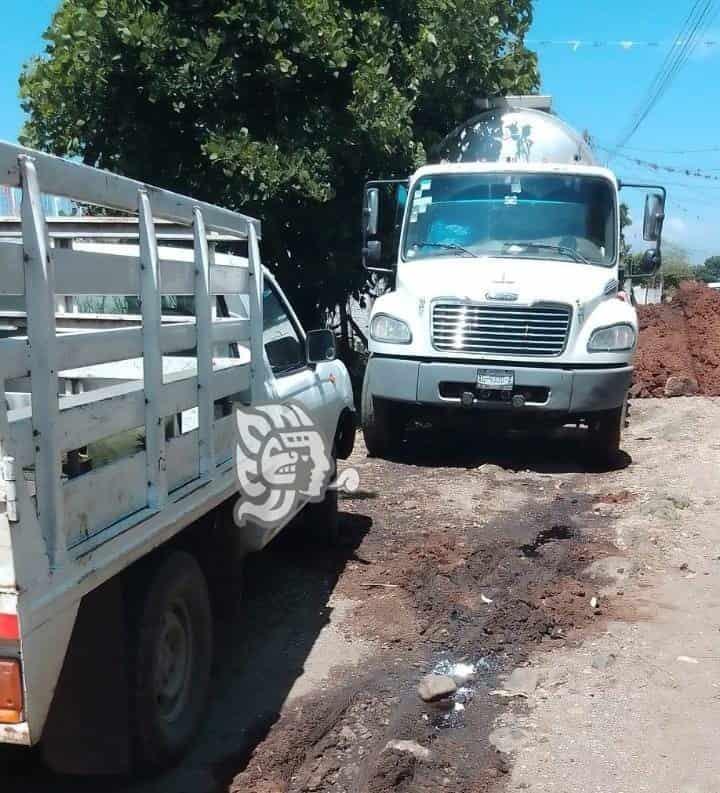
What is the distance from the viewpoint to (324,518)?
5719mm

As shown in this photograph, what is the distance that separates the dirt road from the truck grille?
4.49 feet

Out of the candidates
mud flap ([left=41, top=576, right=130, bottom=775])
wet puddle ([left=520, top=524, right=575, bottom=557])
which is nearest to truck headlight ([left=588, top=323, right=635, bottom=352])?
wet puddle ([left=520, top=524, right=575, bottom=557])

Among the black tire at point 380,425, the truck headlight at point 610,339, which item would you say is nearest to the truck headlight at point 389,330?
the black tire at point 380,425

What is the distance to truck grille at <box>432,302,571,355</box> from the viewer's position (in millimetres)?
8164

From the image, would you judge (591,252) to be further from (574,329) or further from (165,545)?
(165,545)

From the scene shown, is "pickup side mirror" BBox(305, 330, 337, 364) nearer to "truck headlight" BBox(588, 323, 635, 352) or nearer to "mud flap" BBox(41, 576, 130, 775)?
"mud flap" BBox(41, 576, 130, 775)

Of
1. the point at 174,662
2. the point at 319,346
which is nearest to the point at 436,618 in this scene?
the point at 319,346

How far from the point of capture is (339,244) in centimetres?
1105

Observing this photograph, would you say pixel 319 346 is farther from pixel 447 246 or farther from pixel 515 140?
pixel 515 140

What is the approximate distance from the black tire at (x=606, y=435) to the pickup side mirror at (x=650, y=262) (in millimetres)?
1871

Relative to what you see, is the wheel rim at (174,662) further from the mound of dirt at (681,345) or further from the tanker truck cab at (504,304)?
the mound of dirt at (681,345)

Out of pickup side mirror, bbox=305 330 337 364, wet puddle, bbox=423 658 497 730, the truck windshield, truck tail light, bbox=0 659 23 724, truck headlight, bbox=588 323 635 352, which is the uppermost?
the truck windshield

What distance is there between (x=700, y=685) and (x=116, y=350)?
304 centimetres

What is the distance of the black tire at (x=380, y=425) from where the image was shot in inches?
343
